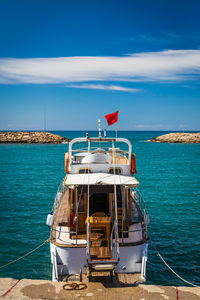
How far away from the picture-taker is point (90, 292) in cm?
788

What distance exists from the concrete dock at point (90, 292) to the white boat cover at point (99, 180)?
3667 millimetres

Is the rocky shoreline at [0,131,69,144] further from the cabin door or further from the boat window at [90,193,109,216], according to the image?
the cabin door

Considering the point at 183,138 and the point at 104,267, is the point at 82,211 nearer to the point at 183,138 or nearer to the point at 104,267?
the point at 104,267

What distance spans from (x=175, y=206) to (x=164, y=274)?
11.1 metres

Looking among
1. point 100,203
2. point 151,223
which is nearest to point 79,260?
point 100,203

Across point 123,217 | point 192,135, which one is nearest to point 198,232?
point 123,217

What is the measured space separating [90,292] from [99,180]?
402 cm

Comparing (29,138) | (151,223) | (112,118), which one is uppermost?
(29,138)

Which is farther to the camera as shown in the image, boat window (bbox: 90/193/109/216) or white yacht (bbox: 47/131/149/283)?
boat window (bbox: 90/193/109/216)

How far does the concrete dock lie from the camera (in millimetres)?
7461

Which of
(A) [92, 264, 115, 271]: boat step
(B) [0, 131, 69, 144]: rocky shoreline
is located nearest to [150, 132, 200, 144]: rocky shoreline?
(B) [0, 131, 69, 144]: rocky shoreline

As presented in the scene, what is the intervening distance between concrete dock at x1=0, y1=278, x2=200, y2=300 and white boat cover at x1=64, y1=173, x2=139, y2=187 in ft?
12.0

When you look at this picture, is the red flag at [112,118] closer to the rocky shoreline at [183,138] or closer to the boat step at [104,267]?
the boat step at [104,267]

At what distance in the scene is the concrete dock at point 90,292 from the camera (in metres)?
7.46
